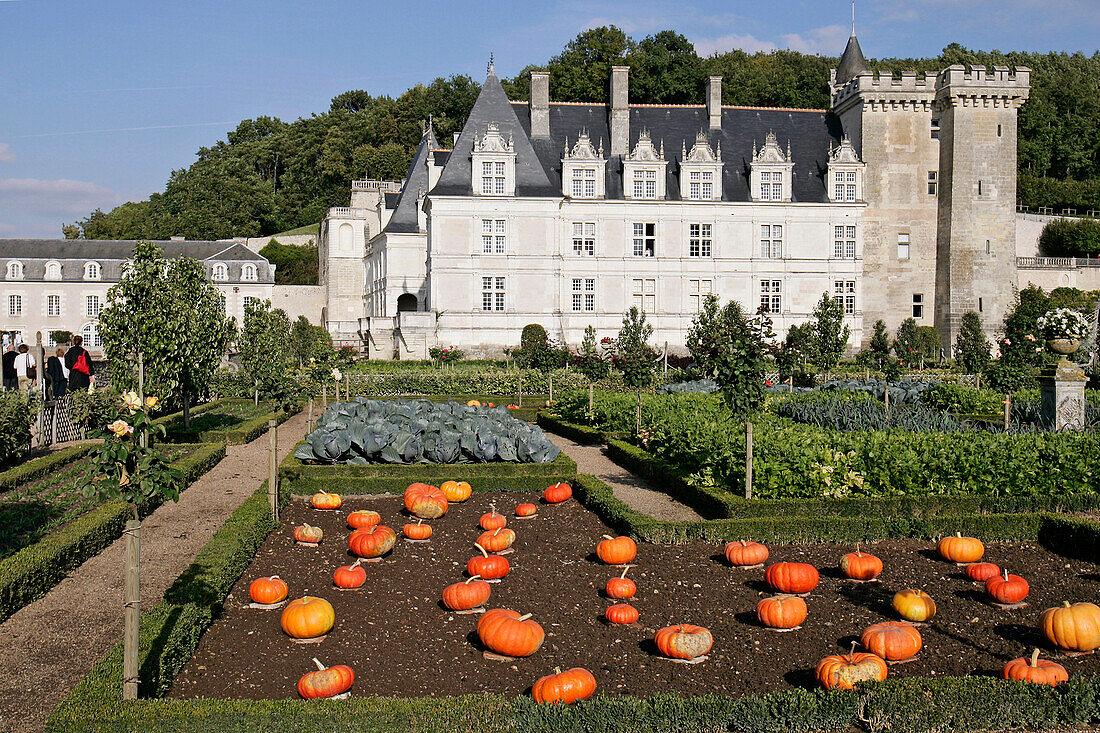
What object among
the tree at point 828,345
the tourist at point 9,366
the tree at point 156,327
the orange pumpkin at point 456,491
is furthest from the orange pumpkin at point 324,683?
the tree at point 828,345

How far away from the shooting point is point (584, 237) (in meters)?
40.5

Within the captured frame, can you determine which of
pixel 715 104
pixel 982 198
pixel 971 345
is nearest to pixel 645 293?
pixel 715 104

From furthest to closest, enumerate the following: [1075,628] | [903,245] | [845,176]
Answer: [903,245] < [845,176] < [1075,628]

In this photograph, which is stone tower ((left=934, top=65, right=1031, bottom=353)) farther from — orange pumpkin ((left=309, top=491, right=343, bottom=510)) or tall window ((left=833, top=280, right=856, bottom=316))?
orange pumpkin ((left=309, top=491, right=343, bottom=510))

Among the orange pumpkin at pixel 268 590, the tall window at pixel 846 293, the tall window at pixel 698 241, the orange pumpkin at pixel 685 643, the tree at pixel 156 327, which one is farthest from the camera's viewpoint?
the tall window at pixel 846 293

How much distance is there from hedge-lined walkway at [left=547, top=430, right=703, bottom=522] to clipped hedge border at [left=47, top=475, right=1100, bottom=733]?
522 cm

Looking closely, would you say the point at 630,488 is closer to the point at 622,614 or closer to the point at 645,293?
the point at 622,614

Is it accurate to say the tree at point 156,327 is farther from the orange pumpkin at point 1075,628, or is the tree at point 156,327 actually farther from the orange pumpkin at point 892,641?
the orange pumpkin at point 1075,628

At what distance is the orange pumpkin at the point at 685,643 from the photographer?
618 centimetres

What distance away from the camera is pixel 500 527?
9.63 m

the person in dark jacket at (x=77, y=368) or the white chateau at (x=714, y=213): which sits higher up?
the white chateau at (x=714, y=213)

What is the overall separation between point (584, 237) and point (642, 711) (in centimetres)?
3621

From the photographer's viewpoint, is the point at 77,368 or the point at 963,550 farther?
the point at 77,368

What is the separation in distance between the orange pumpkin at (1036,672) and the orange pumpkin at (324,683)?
13.8ft
